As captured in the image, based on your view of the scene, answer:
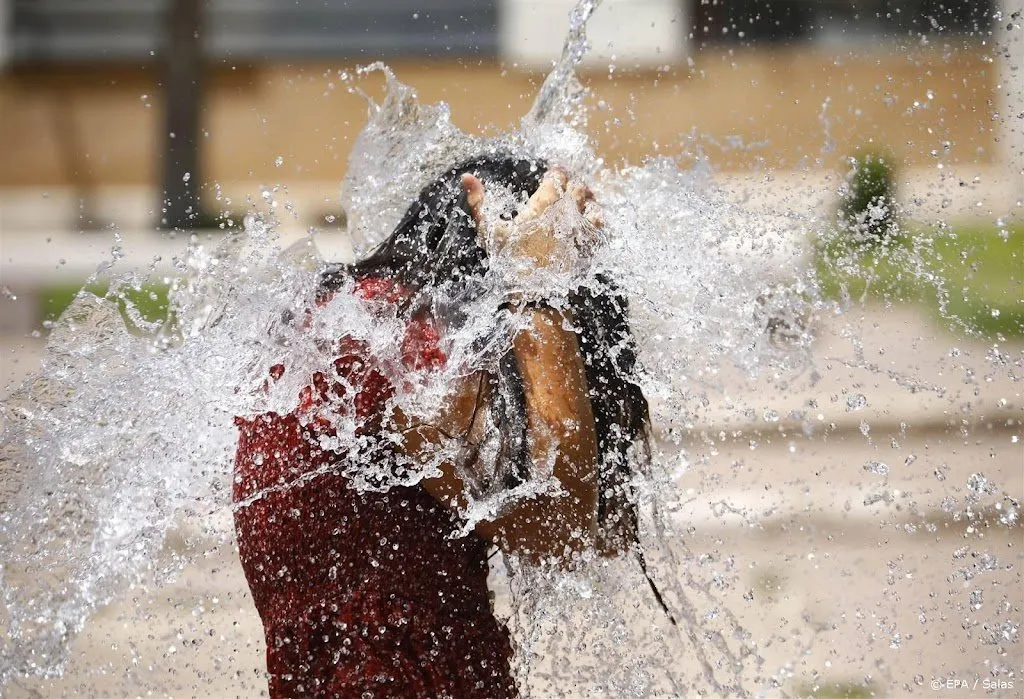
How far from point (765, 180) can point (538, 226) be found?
233cm

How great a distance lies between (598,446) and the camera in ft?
6.32

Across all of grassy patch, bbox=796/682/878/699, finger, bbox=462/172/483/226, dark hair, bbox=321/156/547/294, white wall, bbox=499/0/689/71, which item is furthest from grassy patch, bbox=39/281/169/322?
finger, bbox=462/172/483/226

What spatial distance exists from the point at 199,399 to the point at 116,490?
314mm

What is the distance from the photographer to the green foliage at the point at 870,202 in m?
4.43

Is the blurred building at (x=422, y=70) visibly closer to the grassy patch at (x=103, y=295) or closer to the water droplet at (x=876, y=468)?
the grassy patch at (x=103, y=295)

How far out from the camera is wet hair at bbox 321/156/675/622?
1761mm

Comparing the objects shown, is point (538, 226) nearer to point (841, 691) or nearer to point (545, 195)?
point (545, 195)

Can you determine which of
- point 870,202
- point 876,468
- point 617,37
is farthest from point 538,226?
point 617,37

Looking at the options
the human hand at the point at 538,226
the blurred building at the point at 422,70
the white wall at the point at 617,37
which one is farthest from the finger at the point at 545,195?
the white wall at the point at 617,37

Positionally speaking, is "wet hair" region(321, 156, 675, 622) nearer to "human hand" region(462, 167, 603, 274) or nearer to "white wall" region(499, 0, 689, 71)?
"human hand" region(462, 167, 603, 274)

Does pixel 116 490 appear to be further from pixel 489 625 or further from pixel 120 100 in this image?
pixel 120 100

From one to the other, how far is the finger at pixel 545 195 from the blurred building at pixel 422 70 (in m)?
7.12

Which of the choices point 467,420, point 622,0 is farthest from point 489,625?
point 622,0

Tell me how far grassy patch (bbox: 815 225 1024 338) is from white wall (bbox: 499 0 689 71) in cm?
363
